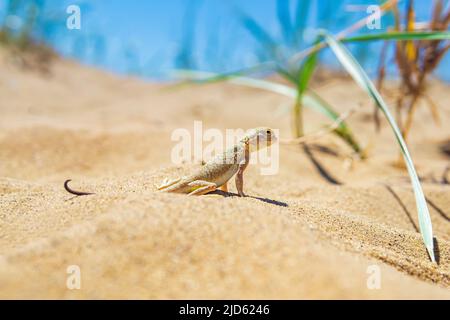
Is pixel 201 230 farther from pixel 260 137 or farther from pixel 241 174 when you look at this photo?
pixel 260 137

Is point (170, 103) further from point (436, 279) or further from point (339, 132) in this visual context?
point (436, 279)

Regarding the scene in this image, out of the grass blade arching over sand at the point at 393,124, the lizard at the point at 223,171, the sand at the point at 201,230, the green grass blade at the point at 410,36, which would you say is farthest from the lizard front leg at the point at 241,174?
the green grass blade at the point at 410,36

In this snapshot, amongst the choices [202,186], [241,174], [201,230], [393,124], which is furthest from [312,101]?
[201,230]

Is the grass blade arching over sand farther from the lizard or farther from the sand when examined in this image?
the lizard

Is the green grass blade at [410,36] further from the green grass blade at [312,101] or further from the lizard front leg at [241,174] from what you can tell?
the green grass blade at [312,101]

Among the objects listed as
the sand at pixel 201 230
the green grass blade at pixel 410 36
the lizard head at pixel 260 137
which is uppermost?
the green grass blade at pixel 410 36

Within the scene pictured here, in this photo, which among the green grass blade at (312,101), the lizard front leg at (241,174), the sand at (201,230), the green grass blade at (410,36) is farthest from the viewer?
the green grass blade at (312,101)

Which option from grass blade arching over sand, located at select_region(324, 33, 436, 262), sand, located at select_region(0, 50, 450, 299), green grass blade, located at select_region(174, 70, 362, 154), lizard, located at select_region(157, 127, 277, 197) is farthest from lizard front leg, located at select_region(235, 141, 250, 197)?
green grass blade, located at select_region(174, 70, 362, 154)

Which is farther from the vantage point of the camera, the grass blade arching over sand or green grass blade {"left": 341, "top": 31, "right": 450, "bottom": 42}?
green grass blade {"left": 341, "top": 31, "right": 450, "bottom": 42}
